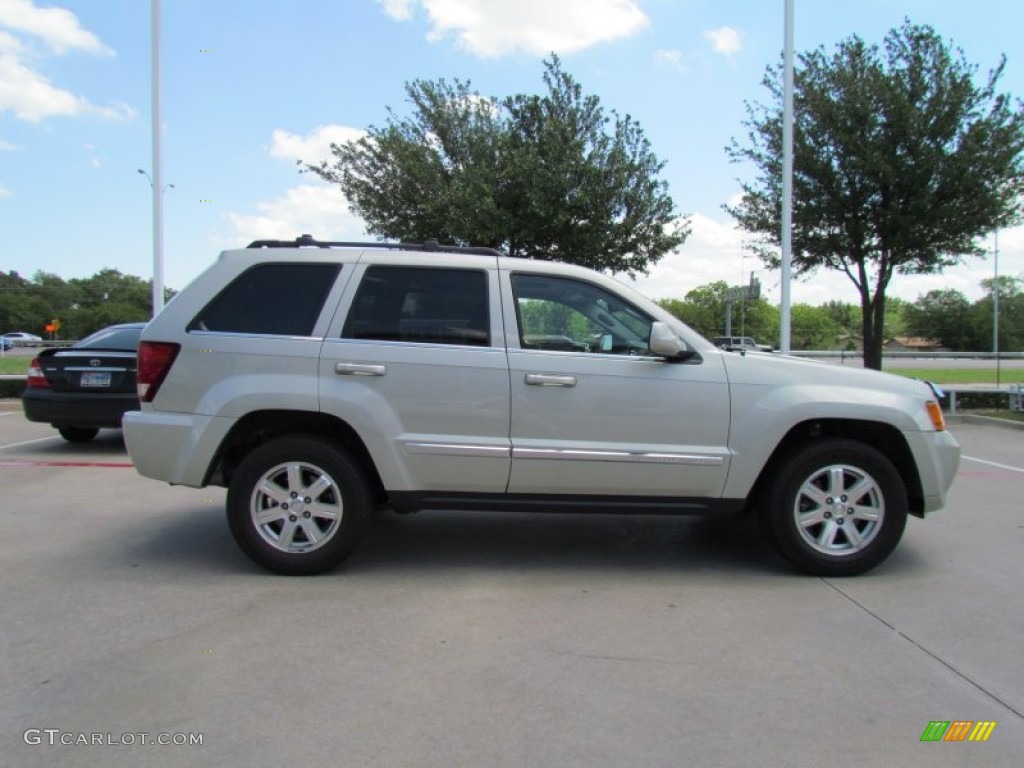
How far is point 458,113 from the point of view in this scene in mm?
18609

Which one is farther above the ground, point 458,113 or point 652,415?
point 458,113

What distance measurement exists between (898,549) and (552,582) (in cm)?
262

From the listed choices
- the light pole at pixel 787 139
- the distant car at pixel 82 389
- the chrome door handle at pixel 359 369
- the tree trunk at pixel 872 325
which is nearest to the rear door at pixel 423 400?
the chrome door handle at pixel 359 369

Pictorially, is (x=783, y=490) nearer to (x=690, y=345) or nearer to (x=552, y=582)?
(x=690, y=345)

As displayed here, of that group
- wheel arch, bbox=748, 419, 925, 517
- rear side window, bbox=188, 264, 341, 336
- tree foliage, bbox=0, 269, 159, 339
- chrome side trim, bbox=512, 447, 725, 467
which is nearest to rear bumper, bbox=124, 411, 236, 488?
rear side window, bbox=188, 264, 341, 336

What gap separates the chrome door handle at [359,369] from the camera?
14.5 ft

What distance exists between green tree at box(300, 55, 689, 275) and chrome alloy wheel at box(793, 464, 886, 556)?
1150 cm

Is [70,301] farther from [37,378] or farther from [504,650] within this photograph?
[504,650]

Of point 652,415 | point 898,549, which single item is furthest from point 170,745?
point 898,549

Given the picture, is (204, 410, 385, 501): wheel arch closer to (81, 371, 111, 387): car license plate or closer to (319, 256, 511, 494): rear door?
(319, 256, 511, 494): rear door

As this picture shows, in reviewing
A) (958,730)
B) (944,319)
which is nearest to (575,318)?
(958,730)

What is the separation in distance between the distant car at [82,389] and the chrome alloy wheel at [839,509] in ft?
24.2

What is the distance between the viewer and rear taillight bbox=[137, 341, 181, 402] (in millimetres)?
4496

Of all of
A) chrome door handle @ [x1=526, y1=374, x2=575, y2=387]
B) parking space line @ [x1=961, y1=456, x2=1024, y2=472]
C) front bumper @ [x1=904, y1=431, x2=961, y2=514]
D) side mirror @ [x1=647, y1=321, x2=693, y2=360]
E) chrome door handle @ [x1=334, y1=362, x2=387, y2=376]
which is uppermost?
side mirror @ [x1=647, y1=321, x2=693, y2=360]
